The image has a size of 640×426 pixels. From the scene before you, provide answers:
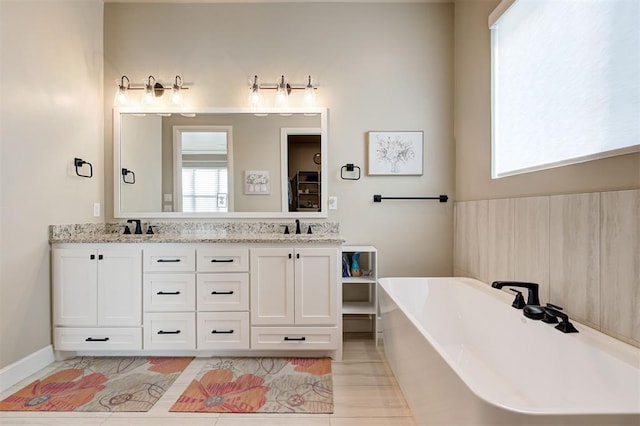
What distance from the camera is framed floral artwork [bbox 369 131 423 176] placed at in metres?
2.89

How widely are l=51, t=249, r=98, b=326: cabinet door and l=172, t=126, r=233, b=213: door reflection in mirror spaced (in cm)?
78

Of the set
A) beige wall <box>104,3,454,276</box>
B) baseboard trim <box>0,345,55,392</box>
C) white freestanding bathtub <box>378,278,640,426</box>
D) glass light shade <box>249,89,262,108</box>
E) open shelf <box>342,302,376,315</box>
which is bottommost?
baseboard trim <box>0,345,55,392</box>

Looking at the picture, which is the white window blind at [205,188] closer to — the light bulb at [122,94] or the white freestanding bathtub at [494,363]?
the light bulb at [122,94]

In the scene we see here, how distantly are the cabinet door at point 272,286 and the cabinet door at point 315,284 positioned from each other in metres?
0.06

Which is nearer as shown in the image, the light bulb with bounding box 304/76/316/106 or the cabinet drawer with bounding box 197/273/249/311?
the cabinet drawer with bounding box 197/273/249/311

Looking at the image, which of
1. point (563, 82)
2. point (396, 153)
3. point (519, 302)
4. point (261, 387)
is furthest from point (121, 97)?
point (519, 302)

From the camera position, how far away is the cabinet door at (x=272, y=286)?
7.78 feet

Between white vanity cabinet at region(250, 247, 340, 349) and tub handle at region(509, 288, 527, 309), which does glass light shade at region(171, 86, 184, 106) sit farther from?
tub handle at region(509, 288, 527, 309)

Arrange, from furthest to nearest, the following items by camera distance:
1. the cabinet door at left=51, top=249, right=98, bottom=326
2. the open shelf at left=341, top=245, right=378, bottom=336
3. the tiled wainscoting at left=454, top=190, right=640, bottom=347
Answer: the open shelf at left=341, top=245, right=378, bottom=336 < the cabinet door at left=51, top=249, right=98, bottom=326 < the tiled wainscoting at left=454, top=190, right=640, bottom=347

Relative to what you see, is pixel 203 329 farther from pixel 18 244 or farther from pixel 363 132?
pixel 363 132

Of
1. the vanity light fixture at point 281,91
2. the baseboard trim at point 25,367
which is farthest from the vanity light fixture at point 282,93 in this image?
the baseboard trim at point 25,367

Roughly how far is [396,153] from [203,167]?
1669mm

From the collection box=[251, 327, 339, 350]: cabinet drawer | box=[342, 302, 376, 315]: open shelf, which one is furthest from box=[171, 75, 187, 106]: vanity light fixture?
box=[342, 302, 376, 315]: open shelf

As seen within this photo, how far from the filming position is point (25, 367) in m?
2.14
